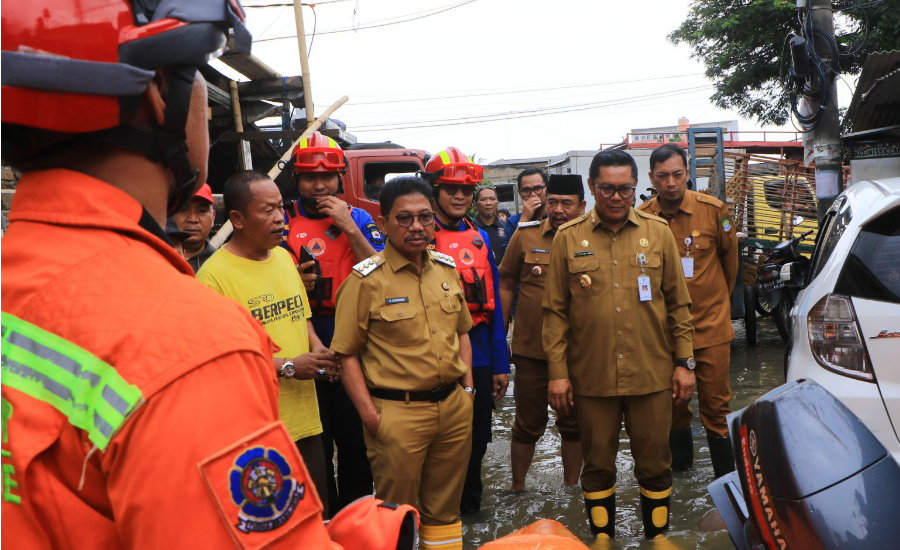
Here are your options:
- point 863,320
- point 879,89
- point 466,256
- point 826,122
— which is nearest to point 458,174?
point 466,256

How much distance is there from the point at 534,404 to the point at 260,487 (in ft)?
13.0

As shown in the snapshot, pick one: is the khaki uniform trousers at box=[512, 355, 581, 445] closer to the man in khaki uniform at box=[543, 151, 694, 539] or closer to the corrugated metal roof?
the man in khaki uniform at box=[543, 151, 694, 539]

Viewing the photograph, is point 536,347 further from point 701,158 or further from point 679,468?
point 701,158

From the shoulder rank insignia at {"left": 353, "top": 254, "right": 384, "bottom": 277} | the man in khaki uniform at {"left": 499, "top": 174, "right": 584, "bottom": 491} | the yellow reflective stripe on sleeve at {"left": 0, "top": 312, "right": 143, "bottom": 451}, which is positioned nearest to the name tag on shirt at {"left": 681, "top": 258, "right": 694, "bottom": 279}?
the man in khaki uniform at {"left": 499, "top": 174, "right": 584, "bottom": 491}

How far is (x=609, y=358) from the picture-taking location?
3598mm

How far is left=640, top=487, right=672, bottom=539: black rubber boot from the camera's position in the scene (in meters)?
3.66

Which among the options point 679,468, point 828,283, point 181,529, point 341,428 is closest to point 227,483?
point 181,529

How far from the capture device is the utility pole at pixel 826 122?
25.2ft

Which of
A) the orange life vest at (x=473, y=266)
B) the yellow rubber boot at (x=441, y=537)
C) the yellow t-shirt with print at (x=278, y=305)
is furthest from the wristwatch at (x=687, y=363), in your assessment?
the yellow t-shirt with print at (x=278, y=305)

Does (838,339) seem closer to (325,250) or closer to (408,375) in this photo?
(408,375)

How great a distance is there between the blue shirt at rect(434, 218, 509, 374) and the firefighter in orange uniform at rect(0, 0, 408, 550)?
3302 mm

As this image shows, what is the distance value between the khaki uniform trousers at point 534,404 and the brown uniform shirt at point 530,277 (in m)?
0.09

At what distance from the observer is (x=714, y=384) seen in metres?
4.50

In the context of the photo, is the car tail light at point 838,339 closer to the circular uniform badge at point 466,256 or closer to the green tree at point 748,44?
the circular uniform badge at point 466,256
